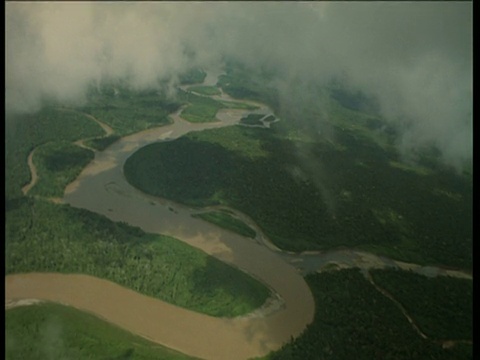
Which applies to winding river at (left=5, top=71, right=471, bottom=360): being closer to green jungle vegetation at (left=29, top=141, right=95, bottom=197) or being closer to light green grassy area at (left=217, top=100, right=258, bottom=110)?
green jungle vegetation at (left=29, top=141, right=95, bottom=197)

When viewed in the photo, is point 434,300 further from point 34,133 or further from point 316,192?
point 34,133

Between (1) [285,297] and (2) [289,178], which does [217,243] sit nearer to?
(1) [285,297]

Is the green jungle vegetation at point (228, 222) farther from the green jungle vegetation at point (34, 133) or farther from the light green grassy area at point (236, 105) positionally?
the light green grassy area at point (236, 105)

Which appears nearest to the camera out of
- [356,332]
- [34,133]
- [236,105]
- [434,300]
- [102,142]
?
[356,332]

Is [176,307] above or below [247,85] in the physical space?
below

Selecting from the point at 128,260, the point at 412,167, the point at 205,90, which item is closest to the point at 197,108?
the point at 205,90

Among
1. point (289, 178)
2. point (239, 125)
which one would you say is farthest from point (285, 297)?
point (239, 125)
